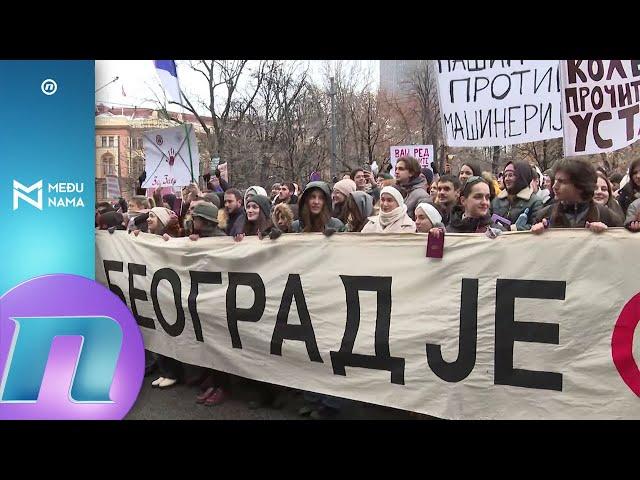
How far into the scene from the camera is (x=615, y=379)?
3.21 m

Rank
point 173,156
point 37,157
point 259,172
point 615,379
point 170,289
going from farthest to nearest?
point 259,172 → point 173,156 → point 170,289 → point 37,157 → point 615,379

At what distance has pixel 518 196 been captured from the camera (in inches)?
207

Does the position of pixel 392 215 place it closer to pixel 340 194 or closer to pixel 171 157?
pixel 340 194

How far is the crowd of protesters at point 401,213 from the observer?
352cm

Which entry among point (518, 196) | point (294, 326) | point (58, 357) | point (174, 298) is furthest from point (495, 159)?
point (58, 357)

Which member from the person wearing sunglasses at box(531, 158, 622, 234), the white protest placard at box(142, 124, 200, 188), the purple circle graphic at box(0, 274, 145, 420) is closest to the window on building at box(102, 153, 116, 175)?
the white protest placard at box(142, 124, 200, 188)

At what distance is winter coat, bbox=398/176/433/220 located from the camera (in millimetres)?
5348

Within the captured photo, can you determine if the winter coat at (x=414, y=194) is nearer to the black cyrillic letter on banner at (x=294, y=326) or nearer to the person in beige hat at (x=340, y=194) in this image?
the person in beige hat at (x=340, y=194)

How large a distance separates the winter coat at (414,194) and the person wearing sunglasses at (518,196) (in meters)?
0.67

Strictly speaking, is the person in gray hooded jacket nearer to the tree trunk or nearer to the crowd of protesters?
the crowd of protesters

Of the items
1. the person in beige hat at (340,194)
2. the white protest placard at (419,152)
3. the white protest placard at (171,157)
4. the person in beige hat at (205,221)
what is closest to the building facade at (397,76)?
the white protest placard at (419,152)

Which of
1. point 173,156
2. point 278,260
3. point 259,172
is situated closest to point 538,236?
point 278,260

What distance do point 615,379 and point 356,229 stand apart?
2.28m

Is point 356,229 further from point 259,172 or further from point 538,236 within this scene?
point 259,172
